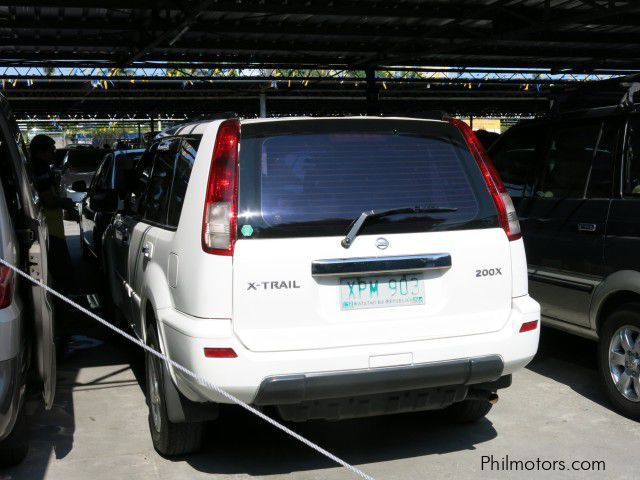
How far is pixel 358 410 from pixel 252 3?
862cm

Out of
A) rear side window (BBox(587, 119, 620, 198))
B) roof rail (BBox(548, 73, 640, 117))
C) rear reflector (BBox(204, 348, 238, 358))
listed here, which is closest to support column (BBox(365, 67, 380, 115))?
roof rail (BBox(548, 73, 640, 117))

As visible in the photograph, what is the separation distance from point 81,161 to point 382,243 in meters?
16.5

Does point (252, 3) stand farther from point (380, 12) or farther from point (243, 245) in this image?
point (243, 245)

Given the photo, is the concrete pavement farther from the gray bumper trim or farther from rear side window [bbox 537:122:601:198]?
rear side window [bbox 537:122:601:198]

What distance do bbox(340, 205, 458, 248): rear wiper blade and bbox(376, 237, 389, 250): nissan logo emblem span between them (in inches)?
4.3

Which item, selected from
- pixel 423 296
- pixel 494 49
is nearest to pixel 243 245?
pixel 423 296

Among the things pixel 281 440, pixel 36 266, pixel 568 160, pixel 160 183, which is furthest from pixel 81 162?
pixel 281 440

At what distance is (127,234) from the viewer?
5355mm

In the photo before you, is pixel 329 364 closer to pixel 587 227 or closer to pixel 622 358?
pixel 622 358

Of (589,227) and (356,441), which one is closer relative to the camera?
(356,441)

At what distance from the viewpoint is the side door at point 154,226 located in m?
4.21

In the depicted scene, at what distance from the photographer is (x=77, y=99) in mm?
26297

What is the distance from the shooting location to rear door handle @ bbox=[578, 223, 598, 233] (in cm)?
502

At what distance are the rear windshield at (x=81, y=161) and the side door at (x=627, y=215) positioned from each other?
15.5 meters
